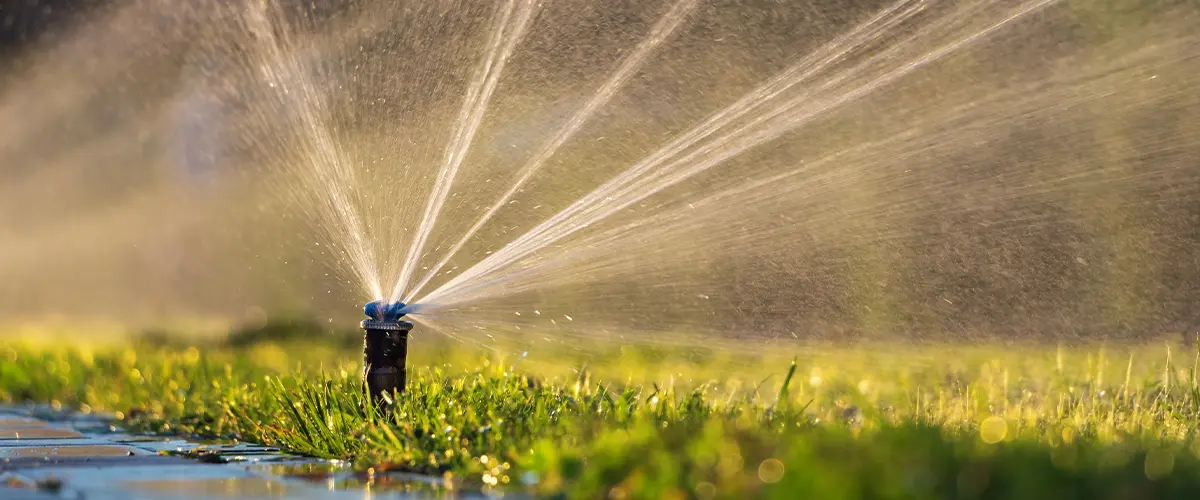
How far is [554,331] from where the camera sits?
15.4 metres

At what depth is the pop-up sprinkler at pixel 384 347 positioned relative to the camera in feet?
18.2

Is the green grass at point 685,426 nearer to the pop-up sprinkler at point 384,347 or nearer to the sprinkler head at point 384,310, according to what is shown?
the pop-up sprinkler at point 384,347

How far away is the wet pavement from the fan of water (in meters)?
6.64

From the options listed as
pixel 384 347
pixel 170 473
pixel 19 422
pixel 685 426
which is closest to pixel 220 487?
pixel 170 473

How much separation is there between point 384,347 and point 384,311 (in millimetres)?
149

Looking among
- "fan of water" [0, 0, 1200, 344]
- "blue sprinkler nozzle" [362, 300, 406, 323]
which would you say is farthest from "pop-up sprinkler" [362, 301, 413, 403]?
"fan of water" [0, 0, 1200, 344]

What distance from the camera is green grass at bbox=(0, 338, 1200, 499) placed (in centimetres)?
341

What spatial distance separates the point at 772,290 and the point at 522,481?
13.7 m

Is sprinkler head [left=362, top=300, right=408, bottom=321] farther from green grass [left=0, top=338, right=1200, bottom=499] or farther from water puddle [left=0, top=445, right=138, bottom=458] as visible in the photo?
water puddle [left=0, top=445, right=138, bottom=458]

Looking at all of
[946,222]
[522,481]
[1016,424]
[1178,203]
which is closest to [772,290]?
[946,222]

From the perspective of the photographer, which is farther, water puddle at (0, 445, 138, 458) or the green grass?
water puddle at (0, 445, 138, 458)

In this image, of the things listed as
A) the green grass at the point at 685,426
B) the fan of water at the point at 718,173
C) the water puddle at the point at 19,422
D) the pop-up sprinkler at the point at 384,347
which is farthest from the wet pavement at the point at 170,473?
the fan of water at the point at 718,173

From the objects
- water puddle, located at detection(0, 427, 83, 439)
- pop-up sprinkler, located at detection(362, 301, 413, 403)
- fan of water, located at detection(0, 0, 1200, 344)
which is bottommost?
water puddle, located at detection(0, 427, 83, 439)

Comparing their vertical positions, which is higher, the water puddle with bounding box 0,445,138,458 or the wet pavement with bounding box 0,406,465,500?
the water puddle with bounding box 0,445,138,458
